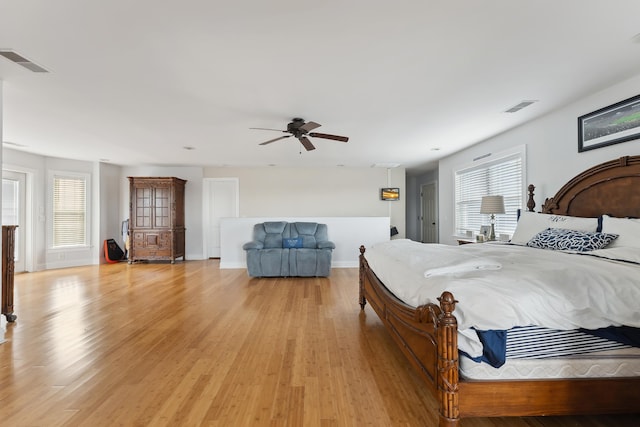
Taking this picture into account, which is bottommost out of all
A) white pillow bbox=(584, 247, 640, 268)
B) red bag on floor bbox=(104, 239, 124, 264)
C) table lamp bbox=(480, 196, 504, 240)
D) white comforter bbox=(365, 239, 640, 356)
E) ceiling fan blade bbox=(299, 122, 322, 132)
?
red bag on floor bbox=(104, 239, 124, 264)

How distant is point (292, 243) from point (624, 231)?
15.7 feet

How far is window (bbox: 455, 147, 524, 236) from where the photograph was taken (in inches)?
192

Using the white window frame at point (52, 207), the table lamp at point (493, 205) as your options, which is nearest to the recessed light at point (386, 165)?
the table lamp at point (493, 205)

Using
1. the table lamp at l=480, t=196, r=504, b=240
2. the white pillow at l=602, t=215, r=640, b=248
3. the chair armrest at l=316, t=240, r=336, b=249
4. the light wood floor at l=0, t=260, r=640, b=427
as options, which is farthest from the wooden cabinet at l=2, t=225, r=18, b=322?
the table lamp at l=480, t=196, r=504, b=240

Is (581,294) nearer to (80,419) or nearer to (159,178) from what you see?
(80,419)

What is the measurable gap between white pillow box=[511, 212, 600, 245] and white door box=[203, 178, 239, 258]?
6.67m

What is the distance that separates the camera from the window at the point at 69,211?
7.09 m

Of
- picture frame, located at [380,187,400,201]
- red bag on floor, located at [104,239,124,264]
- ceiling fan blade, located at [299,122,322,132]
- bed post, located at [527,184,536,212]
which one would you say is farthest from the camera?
picture frame, located at [380,187,400,201]

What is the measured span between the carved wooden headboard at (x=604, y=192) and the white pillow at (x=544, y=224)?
0.81ft

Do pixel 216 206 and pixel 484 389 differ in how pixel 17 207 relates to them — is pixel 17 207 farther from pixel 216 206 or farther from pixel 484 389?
pixel 484 389

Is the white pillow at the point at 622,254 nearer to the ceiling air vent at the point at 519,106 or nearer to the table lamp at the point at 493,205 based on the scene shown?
the ceiling air vent at the point at 519,106

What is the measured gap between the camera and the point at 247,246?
591cm

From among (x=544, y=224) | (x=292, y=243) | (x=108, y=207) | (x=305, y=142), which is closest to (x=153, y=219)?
(x=108, y=207)

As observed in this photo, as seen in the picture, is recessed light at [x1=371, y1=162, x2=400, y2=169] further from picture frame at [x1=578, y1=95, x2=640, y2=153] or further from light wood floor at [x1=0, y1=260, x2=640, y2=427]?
picture frame at [x1=578, y1=95, x2=640, y2=153]
